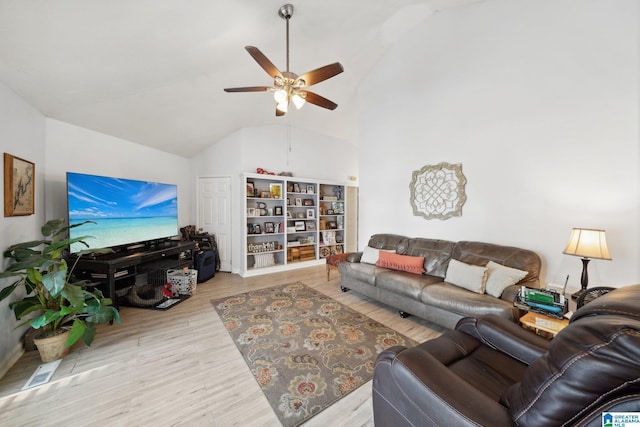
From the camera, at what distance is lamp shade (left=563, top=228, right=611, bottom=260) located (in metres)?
1.92

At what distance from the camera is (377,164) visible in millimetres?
4246

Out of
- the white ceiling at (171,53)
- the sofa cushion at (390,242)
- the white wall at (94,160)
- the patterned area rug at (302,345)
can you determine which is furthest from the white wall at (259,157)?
the sofa cushion at (390,242)

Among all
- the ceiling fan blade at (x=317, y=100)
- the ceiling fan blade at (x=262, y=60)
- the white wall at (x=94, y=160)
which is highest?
the ceiling fan blade at (x=262, y=60)

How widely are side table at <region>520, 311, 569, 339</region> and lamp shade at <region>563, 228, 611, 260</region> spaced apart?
2.02 feet

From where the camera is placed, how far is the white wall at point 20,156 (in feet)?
6.48

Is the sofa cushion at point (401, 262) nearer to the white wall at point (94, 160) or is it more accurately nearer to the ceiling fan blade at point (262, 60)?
the ceiling fan blade at point (262, 60)

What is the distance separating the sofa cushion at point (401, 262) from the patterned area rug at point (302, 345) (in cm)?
83

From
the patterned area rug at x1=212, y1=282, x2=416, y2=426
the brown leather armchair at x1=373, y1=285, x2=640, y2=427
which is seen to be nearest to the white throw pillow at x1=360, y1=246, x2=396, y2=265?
the patterned area rug at x1=212, y1=282, x2=416, y2=426

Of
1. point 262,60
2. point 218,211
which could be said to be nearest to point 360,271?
point 262,60

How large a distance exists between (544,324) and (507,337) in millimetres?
635

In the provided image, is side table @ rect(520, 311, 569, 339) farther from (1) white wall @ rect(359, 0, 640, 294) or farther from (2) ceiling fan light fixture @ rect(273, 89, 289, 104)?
(2) ceiling fan light fixture @ rect(273, 89, 289, 104)

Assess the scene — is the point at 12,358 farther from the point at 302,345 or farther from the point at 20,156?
the point at 302,345

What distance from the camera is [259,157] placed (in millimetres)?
4789

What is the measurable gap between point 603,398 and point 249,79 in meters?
3.94
